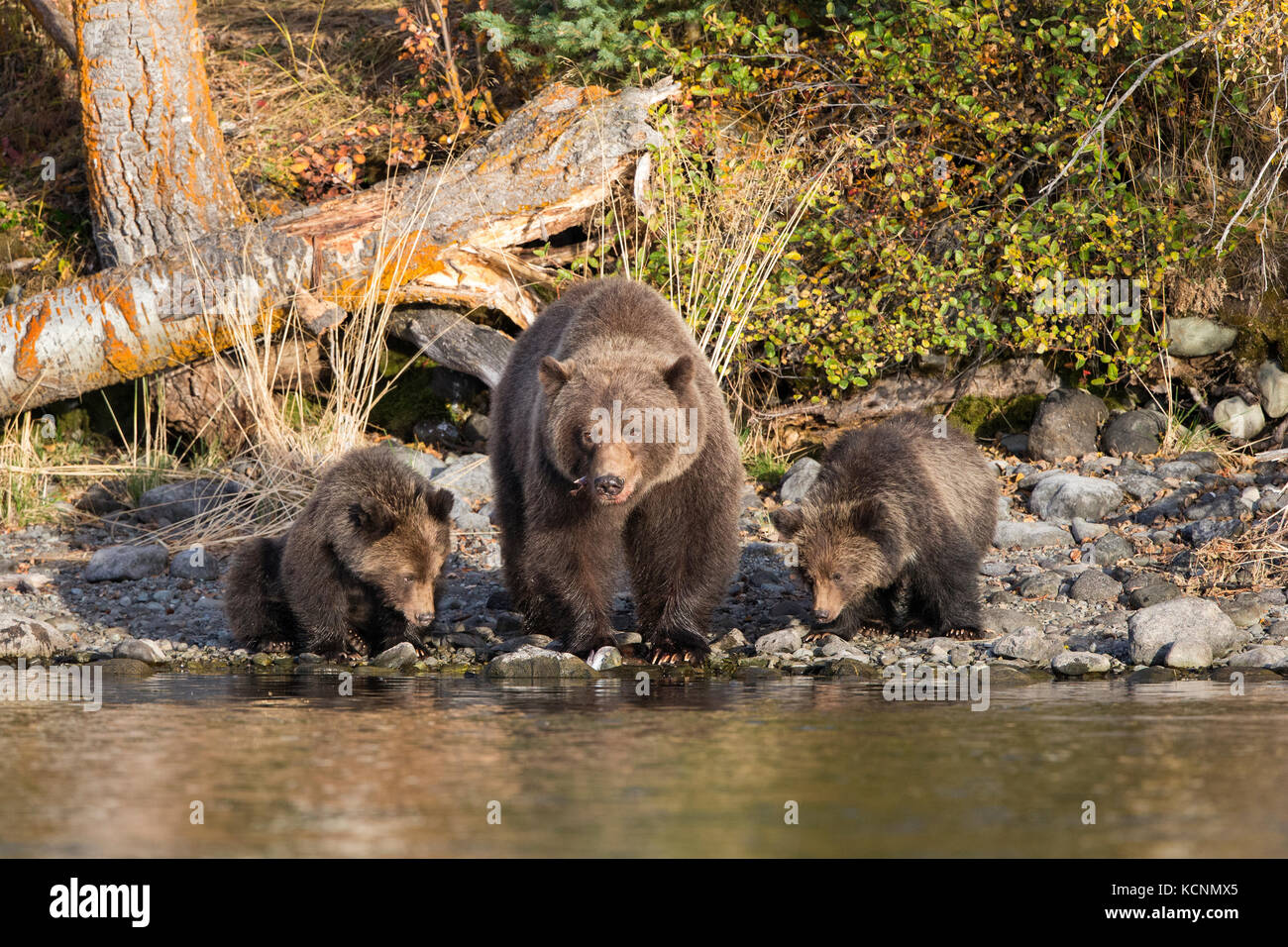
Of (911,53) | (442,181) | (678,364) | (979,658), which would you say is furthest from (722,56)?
(979,658)

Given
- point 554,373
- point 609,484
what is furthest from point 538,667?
point 554,373

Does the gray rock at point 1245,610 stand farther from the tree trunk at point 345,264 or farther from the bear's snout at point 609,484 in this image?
the tree trunk at point 345,264

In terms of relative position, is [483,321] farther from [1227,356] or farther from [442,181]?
[1227,356]

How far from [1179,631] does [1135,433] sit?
385 centimetres

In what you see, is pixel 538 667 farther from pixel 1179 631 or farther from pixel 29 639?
pixel 1179 631

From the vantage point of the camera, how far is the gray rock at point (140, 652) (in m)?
7.30

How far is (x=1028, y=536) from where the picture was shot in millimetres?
9031

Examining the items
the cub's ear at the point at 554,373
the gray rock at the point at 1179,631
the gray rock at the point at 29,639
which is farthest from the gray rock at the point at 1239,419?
the gray rock at the point at 29,639

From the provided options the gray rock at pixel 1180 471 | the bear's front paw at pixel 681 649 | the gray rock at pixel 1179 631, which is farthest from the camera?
the gray rock at pixel 1180 471

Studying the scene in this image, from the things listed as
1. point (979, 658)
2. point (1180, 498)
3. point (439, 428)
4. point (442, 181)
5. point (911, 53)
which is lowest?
point (979, 658)

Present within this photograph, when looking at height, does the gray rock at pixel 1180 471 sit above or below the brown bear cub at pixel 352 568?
above

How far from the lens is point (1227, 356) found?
1063cm

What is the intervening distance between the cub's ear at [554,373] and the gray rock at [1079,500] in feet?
13.2
